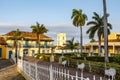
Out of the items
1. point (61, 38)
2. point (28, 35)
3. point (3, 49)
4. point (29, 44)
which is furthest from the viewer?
point (61, 38)

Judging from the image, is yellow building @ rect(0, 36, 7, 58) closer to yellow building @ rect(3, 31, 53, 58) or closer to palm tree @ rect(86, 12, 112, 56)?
yellow building @ rect(3, 31, 53, 58)

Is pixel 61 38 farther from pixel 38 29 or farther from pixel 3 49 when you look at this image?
pixel 3 49

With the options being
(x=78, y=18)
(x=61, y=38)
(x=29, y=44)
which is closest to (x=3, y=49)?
(x=29, y=44)

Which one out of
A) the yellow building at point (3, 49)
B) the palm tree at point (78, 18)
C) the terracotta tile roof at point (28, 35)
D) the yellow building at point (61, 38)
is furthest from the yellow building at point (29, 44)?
the yellow building at point (61, 38)

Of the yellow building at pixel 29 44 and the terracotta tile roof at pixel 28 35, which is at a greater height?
the terracotta tile roof at pixel 28 35

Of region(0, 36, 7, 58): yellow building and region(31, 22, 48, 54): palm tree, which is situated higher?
region(31, 22, 48, 54): palm tree

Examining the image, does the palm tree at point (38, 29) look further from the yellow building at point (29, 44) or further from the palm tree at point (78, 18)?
the palm tree at point (78, 18)

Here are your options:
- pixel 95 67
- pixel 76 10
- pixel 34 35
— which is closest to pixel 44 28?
pixel 34 35

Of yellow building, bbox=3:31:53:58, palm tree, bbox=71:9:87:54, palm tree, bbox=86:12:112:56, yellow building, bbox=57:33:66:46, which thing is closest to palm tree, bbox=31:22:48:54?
yellow building, bbox=3:31:53:58

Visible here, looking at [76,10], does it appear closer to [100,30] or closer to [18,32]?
[100,30]

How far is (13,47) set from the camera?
3784 inches

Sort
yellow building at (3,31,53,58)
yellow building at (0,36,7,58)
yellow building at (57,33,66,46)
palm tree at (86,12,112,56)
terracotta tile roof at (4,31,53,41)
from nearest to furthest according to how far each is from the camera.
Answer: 1. palm tree at (86,12,112,56)
2. yellow building at (0,36,7,58)
3. yellow building at (3,31,53,58)
4. terracotta tile roof at (4,31,53,41)
5. yellow building at (57,33,66,46)

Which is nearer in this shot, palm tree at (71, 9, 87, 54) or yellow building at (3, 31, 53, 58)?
palm tree at (71, 9, 87, 54)

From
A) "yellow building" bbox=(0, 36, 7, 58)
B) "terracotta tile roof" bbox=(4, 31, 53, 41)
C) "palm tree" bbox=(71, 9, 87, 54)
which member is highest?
"palm tree" bbox=(71, 9, 87, 54)
